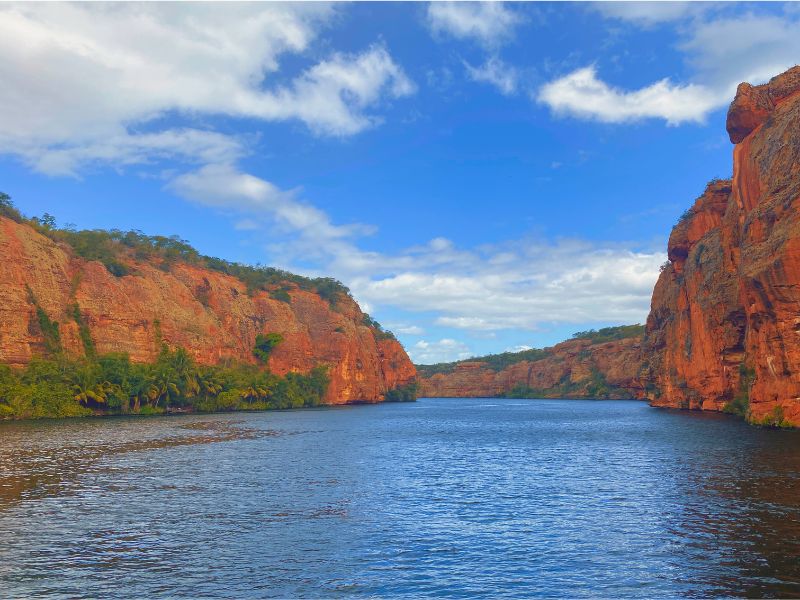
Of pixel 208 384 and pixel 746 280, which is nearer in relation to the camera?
pixel 746 280

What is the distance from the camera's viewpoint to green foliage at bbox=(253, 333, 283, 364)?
12600 cm

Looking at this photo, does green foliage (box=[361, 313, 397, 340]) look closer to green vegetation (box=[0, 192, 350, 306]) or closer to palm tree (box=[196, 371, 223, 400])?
green vegetation (box=[0, 192, 350, 306])

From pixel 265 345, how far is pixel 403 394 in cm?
5942

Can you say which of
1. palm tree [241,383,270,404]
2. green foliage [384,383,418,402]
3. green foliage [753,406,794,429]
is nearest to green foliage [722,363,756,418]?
green foliage [753,406,794,429]

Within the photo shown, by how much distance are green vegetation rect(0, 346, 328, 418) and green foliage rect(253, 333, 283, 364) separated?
12298mm

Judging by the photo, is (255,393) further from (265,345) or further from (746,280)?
(746,280)

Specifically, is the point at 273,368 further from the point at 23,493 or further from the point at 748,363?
the point at 23,493

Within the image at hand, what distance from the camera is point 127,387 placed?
78625mm

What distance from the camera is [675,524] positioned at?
2100 cm

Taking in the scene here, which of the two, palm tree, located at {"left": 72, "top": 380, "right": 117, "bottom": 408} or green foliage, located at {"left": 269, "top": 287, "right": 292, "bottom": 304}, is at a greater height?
green foliage, located at {"left": 269, "top": 287, "right": 292, "bottom": 304}

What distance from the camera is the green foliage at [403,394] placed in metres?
171

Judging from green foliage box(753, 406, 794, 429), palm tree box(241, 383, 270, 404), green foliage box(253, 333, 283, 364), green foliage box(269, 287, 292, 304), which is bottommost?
green foliage box(753, 406, 794, 429)

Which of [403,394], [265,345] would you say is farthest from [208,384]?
[403,394]

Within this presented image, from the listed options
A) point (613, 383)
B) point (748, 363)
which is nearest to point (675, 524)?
point (748, 363)
